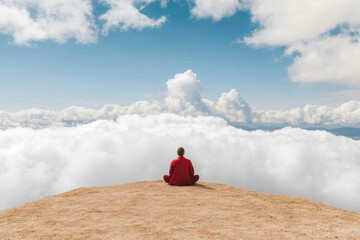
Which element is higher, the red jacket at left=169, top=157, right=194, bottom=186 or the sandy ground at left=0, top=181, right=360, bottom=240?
the red jacket at left=169, top=157, right=194, bottom=186

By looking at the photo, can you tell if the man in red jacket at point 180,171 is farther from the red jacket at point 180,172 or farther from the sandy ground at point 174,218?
the sandy ground at point 174,218

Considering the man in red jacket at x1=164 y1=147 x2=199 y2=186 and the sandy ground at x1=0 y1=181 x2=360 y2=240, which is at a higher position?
the man in red jacket at x1=164 y1=147 x2=199 y2=186

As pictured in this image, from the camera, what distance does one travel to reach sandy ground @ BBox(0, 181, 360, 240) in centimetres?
783

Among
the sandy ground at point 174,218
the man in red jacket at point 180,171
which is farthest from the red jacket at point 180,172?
the sandy ground at point 174,218

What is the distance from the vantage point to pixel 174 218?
372 inches

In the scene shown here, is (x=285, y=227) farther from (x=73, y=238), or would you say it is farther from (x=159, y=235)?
(x=73, y=238)

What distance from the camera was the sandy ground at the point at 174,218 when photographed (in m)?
7.83

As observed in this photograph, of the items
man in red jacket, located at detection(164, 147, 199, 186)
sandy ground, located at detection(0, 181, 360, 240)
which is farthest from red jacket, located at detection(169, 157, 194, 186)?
sandy ground, located at detection(0, 181, 360, 240)

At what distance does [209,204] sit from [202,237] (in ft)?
14.1

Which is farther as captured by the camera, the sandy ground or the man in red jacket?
the man in red jacket

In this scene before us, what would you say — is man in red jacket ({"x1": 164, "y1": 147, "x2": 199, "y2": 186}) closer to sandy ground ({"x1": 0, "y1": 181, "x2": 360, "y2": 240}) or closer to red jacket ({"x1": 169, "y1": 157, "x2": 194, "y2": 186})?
red jacket ({"x1": 169, "y1": 157, "x2": 194, "y2": 186})

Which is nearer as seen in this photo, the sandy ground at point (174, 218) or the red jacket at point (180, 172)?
the sandy ground at point (174, 218)

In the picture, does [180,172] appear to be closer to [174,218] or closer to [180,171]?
[180,171]

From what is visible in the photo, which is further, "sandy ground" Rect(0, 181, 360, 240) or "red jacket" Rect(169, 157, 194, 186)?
"red jacket" Rect(169, 157, 194, 186)
